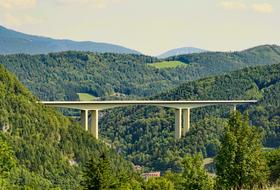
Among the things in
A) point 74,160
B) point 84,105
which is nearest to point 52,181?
point 74,160

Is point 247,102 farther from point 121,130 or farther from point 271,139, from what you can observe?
point 121,130

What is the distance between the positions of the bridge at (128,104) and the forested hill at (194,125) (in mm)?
2666

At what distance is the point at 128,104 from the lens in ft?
447

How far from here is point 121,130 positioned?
184375 millimetres

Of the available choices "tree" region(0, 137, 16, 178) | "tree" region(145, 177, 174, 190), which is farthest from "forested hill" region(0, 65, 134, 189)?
"tree" region(0, 137, 16, 178)

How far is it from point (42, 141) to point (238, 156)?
2563 inches

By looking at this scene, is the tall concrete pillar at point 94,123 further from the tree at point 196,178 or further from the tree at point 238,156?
the tree at point 238,156

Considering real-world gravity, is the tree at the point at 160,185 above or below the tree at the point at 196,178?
below

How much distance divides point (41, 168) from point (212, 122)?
76964 millimetres

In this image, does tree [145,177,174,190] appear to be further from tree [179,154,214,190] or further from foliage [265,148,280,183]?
tree [179,154,214,190]

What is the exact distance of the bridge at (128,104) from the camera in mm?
120500

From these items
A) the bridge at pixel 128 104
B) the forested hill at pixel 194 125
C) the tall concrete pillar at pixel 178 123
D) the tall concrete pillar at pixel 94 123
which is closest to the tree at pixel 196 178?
the bridge at pixel 128 104

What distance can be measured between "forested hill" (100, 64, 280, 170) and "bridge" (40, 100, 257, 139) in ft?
8.75

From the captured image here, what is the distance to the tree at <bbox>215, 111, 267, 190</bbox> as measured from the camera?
3588 centimetres
